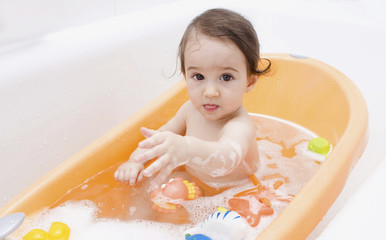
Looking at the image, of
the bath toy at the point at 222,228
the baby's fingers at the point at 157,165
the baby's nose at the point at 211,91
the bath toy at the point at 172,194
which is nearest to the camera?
the baby's fingers at the point at 157,165

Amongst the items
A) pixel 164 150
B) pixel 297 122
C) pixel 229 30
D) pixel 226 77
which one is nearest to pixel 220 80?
pixel 226 77

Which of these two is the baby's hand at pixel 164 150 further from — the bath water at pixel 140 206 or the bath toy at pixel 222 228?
the bath water at pixel 140 206

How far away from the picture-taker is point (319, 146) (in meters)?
1.32

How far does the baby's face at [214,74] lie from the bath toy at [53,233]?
1.44ft

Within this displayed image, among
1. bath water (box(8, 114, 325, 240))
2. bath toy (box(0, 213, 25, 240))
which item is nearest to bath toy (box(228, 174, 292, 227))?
bath water (box(8, 114, 325, 240))

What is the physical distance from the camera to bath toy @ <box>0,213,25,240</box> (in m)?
0.77

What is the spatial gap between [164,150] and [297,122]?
0.87 meters

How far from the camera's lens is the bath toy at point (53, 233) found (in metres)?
0.92

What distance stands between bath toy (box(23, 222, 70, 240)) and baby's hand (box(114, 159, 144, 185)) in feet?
0.65

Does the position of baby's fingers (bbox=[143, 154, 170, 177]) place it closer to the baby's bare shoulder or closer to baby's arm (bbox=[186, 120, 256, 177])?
baby's arm (bbox=[186, 120, 256, 177])

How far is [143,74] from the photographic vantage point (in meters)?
1.62

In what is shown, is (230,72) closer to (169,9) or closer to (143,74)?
(143,74)

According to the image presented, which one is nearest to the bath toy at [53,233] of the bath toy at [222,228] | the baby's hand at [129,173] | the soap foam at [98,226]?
the soap foam at [98,226]

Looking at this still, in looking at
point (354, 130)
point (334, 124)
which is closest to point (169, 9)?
point (334, 124)
